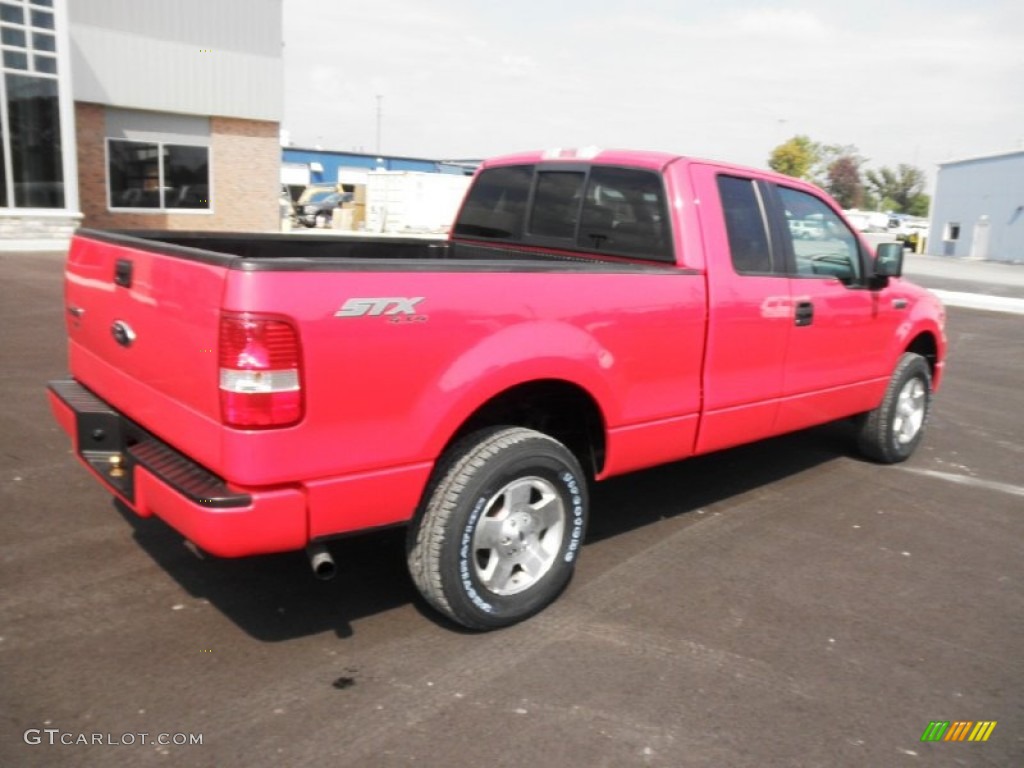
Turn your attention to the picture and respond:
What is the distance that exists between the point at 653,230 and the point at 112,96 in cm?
2146

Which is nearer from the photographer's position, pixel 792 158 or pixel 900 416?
pixel 900 416

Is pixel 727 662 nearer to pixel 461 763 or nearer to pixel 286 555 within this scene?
pixel 461 763

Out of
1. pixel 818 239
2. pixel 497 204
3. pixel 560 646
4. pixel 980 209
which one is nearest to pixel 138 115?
pixel 497 204

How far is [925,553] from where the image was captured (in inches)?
179

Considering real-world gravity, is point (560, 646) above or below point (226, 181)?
below

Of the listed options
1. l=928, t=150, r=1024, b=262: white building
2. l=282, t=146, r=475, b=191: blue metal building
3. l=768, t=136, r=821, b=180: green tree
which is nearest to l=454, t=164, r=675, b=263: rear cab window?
l=282, t=146, r=475, b=191: blue metal building

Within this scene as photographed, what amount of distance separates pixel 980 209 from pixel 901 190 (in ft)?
164

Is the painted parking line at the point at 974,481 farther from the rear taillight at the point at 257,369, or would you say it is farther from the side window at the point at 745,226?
the rear taillight at the point at 257,369

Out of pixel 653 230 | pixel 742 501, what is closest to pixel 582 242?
pixel 653 230

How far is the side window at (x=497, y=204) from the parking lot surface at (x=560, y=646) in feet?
5.75

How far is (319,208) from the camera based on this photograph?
126 feet

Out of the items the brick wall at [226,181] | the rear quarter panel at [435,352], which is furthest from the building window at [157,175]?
the rear quarter panel at [435,352]

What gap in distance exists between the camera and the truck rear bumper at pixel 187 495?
2.80 meters

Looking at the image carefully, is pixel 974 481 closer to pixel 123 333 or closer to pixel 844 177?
pixel 123 333
